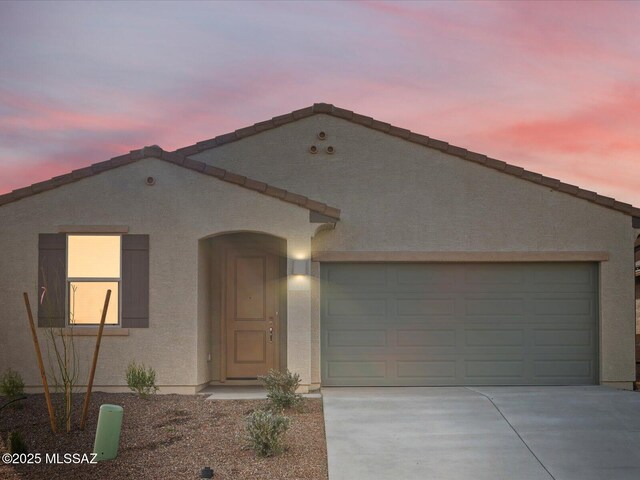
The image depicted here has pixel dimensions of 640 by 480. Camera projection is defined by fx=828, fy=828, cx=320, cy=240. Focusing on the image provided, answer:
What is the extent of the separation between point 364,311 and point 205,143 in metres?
4.37

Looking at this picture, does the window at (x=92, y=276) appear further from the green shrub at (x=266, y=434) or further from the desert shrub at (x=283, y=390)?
the green shrub at (x=266, y=434)

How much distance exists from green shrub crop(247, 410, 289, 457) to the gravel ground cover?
111 millimetres

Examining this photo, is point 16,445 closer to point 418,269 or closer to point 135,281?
point 135,281

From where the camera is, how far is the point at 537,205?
15367 mm

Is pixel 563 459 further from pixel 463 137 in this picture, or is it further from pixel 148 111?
pixel 148 111

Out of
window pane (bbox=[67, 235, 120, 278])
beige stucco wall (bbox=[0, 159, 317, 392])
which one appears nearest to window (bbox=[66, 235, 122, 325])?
window pane (bbox=[67, 235, 120, 278])

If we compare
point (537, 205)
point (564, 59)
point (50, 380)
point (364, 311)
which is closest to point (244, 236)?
point (364, 311)

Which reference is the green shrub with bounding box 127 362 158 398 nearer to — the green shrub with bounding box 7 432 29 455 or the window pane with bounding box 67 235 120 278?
the window pane with bounding box 67 235 120 278

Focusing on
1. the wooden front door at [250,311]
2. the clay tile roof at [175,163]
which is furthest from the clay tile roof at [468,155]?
the wooden front door at [250,311]

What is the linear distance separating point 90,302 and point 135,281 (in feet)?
2.88

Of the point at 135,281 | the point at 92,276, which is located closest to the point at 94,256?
the point at 92,276

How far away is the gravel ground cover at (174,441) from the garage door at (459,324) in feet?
7.61

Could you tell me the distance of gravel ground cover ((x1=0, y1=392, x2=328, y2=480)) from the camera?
30.8 ft

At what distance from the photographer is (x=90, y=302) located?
14.0 m
